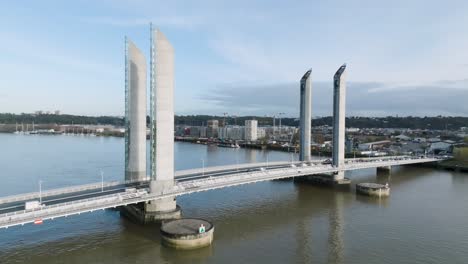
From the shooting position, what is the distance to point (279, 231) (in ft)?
67.8

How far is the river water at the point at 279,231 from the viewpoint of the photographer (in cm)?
1661

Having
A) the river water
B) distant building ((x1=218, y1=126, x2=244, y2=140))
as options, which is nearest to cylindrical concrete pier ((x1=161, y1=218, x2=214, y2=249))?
the river water

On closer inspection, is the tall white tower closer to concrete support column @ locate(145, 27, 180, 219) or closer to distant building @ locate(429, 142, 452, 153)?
concrete support column @ locate(145, 27, 180, 219)

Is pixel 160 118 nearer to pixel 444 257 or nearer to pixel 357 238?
pixel 357 238

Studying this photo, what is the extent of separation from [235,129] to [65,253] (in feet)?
337

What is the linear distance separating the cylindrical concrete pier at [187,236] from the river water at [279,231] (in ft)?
1.29

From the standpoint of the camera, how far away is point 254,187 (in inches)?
1296

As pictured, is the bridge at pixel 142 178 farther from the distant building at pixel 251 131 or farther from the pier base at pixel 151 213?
the distant building at pixel 251 131

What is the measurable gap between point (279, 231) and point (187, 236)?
6.04m

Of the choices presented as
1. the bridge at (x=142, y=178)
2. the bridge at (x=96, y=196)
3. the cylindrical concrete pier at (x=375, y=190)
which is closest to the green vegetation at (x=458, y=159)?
the cylindrical concrete pier at (x=375, y=190)

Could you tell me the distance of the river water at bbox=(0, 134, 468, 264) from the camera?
16.6 meters

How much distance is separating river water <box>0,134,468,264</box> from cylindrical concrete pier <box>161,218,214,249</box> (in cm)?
39

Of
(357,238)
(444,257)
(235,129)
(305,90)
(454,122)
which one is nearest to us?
(444,257)

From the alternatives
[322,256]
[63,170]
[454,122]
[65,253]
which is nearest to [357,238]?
[322,256]
